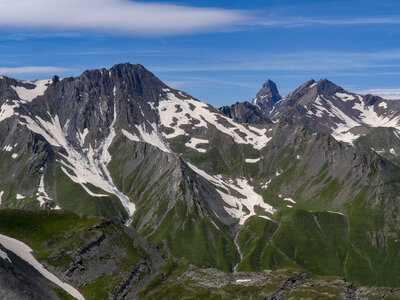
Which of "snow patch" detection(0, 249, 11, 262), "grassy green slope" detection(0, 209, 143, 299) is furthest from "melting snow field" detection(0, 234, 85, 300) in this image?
"snow patch" detection(0, 249, 11, 262)

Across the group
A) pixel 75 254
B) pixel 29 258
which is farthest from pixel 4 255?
pixel 75 254

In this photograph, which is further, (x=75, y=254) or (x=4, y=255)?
(x=75, y=254)

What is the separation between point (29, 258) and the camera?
17438cm

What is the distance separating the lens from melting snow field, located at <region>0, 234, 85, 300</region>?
16434 cm

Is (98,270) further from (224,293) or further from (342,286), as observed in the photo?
(342,286)

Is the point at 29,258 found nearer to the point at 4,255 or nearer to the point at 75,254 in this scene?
the point at 75,254

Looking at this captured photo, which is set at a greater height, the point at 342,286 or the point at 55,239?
the point at 55,239

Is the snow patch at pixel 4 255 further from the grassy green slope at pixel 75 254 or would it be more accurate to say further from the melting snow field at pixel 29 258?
the grassy green slope at pixel 75 254

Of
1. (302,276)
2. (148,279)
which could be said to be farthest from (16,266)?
(302,276)

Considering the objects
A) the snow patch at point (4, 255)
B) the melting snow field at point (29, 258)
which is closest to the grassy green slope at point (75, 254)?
the melting snow field at point (29, 258)

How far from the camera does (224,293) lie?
176m

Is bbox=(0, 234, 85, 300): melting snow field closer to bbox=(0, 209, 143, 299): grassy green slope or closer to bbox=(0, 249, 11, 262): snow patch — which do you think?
bbox=(0, 209, 143, 299): grassy green slope

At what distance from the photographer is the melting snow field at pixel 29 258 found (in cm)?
16434

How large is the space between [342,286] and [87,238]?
102833 millimetres
